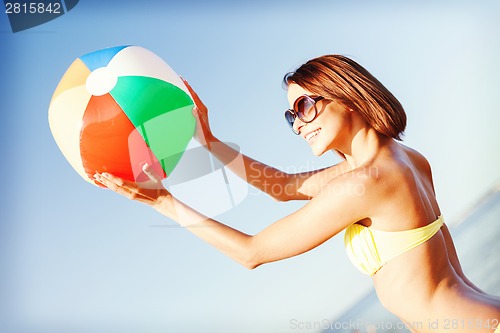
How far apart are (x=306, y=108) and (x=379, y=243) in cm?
45

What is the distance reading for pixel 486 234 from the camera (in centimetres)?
499

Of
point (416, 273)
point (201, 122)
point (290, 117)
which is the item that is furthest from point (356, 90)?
point (201, 122)

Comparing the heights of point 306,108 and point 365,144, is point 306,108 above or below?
above

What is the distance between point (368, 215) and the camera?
171 cm

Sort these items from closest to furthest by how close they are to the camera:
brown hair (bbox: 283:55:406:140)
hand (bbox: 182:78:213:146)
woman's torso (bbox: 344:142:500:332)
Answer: woman's torso (bbox: 344:142:500:332), brown hair (bbox: 283:55:406:140), hand (bbox: 182:78:213:146)

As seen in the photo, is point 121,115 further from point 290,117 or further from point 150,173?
point 290,117

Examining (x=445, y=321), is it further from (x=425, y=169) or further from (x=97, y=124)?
(x=97, y=124)

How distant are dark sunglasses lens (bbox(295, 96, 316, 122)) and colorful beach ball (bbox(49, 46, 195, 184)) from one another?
0.46 metres

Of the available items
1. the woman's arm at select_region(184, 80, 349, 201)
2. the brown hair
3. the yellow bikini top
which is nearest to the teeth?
the brown hair

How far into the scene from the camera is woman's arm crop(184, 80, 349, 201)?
226 centimetres

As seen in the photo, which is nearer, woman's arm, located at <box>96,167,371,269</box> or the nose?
woman's arm, located at <box>96,167,371,269</box>

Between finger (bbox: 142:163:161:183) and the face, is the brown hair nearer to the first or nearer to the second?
the face

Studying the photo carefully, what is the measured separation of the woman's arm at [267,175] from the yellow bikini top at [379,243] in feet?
1.59

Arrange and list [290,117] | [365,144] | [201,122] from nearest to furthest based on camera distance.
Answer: [365,144]
[290,117]
[201,122]
